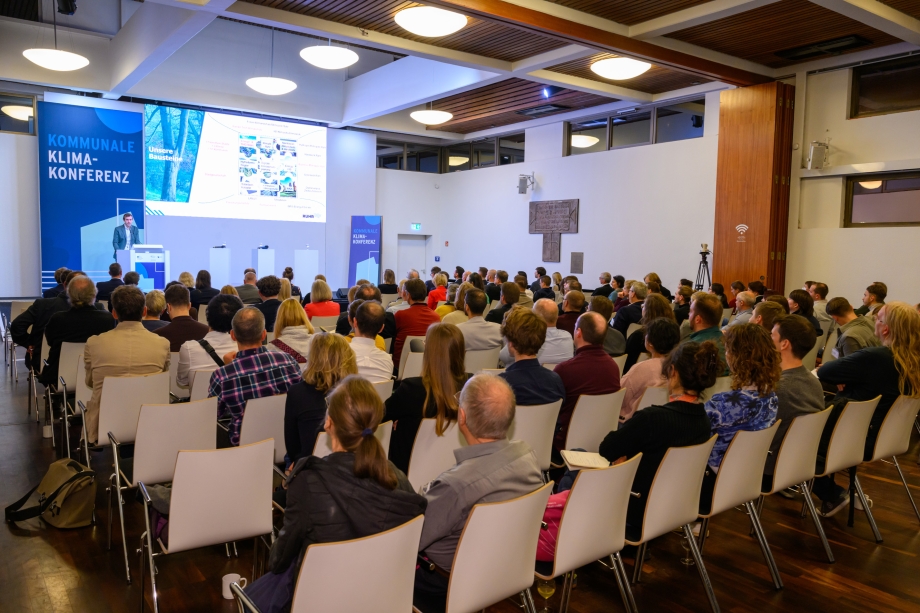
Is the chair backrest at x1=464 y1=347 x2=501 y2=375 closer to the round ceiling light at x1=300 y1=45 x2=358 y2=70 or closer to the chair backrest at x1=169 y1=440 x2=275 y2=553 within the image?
the chair backrest at x1=169 y1=440 x2=275 y2=553

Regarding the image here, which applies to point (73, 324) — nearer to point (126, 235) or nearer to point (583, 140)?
point (126, 235)

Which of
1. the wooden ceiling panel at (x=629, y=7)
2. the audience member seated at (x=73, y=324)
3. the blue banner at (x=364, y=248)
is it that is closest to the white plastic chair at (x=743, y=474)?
the audience member seated at (x=73, y=324)

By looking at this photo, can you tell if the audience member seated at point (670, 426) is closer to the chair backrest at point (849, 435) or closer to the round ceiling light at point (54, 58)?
the chair backrest at point (849, 435)

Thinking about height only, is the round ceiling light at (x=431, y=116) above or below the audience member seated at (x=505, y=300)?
above

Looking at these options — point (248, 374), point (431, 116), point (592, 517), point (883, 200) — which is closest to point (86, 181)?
point (431, 116)

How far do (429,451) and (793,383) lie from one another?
2.08 m

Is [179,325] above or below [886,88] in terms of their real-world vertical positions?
below

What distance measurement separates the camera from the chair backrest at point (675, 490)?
271cm

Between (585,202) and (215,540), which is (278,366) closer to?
(215,540)

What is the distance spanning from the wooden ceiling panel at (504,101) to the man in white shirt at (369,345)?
8809 millimetres

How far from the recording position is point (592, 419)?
3.86 meters

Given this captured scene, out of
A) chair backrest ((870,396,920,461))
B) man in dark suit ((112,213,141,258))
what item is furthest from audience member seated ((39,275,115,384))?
man in dark suit ((112,213,141,258))

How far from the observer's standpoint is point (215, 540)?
8.87ft

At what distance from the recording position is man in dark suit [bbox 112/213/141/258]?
1285 cm
